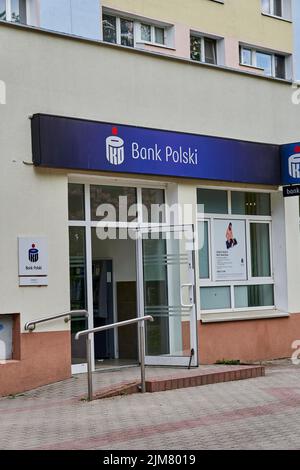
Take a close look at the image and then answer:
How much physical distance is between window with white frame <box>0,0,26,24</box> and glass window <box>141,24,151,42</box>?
304 cm

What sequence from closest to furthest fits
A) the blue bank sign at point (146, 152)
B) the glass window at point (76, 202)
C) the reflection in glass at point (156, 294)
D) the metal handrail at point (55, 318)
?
the metal handrail at point (55, 318), the blue bank sign at point (146, 152), the glass window at point (76, 202), the reflection in glass at point (156, 294)

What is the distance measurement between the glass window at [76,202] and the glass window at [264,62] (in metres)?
6.45

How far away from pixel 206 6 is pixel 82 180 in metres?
5.52

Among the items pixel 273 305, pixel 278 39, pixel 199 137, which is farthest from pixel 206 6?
pixel 273 305

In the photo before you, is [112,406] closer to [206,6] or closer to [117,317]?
[117,317]

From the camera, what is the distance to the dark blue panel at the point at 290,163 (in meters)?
14.7

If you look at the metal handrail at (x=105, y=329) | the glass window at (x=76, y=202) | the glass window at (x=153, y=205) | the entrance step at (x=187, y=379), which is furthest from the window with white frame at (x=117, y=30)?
the entrance step at (x=187, y=379)

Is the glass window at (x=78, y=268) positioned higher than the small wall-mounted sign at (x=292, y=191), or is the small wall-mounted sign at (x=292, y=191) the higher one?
the small wall-mounted sign at (x=292, y=191)

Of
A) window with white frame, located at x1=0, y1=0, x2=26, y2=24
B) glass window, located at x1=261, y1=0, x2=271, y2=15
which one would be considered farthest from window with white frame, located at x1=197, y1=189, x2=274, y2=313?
glass window, located at x1=261, y1=0, x2=271, y2=15

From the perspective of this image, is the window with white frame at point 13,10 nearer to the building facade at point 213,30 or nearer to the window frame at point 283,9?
the building facade at point 213,30

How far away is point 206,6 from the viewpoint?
15.9 m

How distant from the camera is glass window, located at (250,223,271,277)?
15133 millimetres

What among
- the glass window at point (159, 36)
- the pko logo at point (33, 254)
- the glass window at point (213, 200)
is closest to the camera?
the pko logo at point (33, 254)

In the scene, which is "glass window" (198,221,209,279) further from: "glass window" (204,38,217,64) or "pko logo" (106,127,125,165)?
"glass window" (204,38,217,64)
